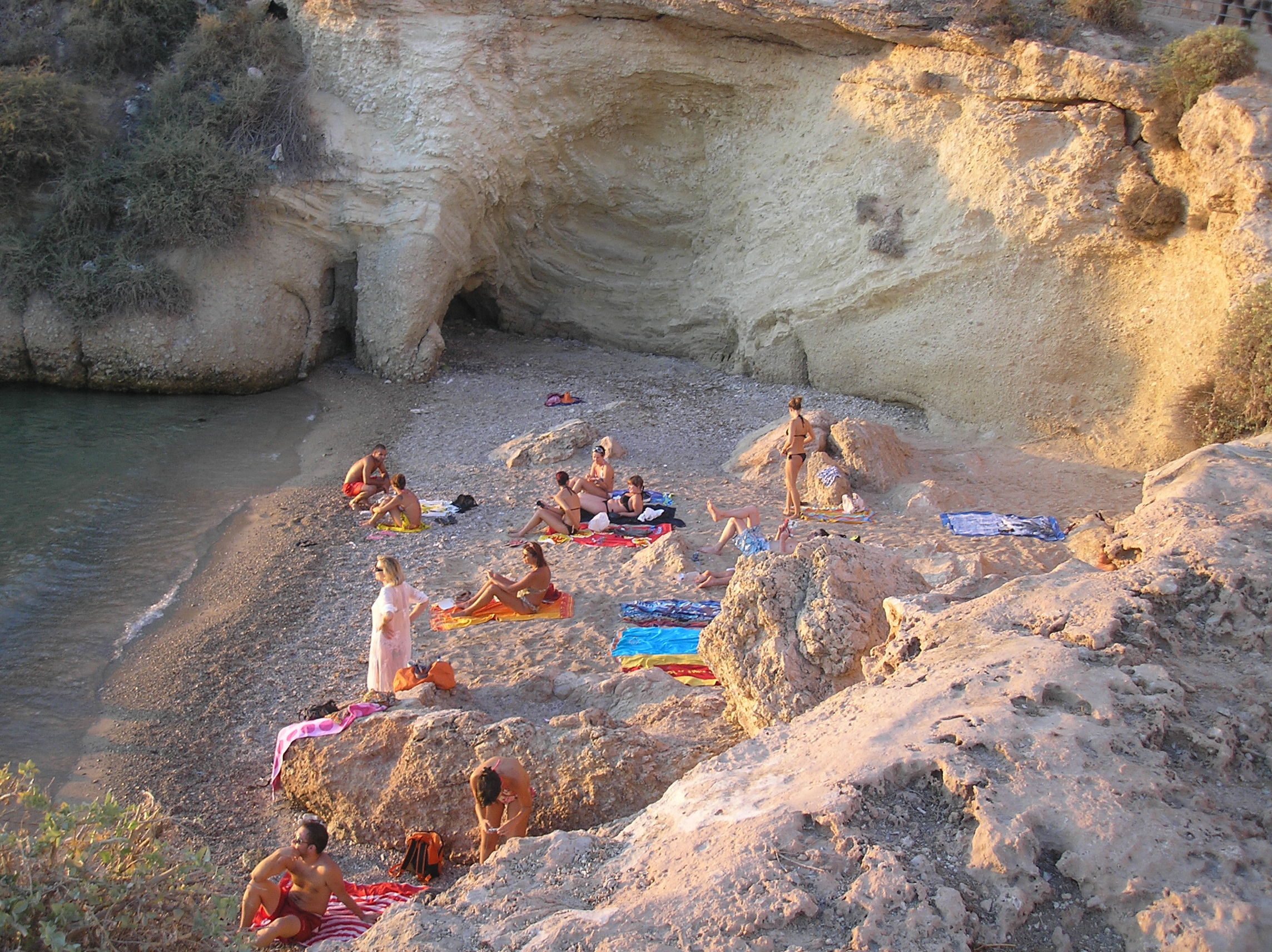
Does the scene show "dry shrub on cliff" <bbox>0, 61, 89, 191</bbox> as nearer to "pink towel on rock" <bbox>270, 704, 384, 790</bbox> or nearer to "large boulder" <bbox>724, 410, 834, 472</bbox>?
"large boulder" <bbox>724, 410, 834, 472</bbox>

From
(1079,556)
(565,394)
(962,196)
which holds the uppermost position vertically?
(962,196)

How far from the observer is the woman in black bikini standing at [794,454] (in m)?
9.86

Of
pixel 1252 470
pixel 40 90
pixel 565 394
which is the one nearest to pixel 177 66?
pixel 40 90

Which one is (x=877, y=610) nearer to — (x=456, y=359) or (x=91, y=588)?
(x=91, y=588)

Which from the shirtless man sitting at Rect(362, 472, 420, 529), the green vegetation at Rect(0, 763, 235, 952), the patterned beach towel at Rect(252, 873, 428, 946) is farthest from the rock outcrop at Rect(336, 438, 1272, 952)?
the shirtless man sitting at Rect(362, 472, 420, 529)

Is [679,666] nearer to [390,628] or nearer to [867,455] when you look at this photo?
[390,628]

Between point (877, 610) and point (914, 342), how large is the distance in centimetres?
785

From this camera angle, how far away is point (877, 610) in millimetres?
5465

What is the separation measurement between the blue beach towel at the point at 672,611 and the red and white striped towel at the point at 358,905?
3.19 m

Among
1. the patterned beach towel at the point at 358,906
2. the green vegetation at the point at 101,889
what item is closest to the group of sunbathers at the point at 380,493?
the patterned beach towel at the point at 358,906

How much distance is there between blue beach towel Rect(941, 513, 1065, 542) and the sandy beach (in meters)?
0.21

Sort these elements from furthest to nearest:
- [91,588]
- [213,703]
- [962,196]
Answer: [962,196], [91,588], [213,703]

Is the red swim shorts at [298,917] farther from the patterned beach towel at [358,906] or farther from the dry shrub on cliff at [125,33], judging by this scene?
the dry shrub on cliff at [125,33]

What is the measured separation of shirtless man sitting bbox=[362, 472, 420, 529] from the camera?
32.2 ft
